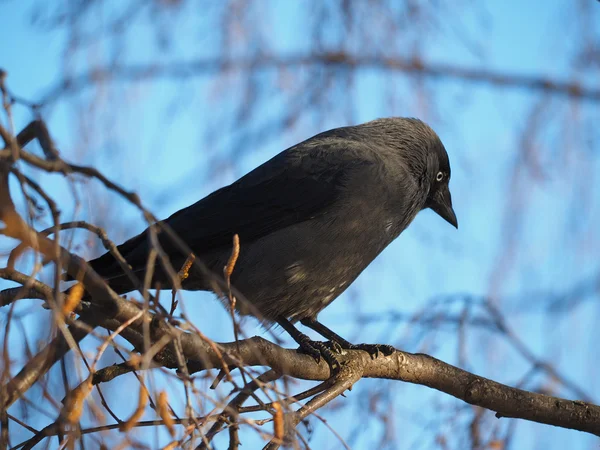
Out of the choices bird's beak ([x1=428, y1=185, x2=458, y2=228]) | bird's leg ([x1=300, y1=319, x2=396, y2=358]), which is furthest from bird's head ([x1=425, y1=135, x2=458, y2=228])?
bird's leg ([x1=300, y1=319, x2=396, y2=358])

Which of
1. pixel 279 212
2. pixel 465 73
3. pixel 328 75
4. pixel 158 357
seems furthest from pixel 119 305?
pixel 465 73

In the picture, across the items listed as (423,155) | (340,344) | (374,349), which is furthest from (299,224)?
(423,155)

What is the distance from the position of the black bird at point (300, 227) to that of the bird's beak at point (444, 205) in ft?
1.45

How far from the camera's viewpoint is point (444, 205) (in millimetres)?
5016

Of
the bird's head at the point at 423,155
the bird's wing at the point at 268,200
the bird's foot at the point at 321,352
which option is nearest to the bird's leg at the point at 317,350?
the bird's foot at the point at 321,352

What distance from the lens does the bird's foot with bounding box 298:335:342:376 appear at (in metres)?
3.46

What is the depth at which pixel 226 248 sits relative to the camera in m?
4.04

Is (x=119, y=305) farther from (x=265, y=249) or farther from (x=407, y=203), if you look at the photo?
(x=407, y=203)

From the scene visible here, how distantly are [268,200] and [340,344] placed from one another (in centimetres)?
92

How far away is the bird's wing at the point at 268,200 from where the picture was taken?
405 centimetres

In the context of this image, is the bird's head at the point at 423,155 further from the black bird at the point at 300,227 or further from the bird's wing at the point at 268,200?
the bird's wing at the point at 268,200

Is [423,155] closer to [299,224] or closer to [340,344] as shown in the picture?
[299,224]

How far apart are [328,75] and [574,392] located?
2564 millimetres

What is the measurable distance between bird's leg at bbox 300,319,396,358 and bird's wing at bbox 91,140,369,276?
698mm
